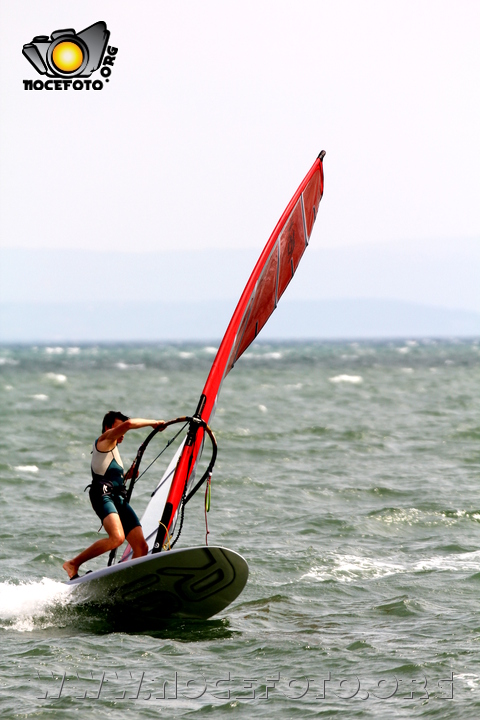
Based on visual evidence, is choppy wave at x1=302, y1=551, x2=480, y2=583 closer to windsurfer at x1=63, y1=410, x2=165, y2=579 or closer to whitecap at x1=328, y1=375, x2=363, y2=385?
windsurfer at x1=63, y1=410, x2=165, y2=579

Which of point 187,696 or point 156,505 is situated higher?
point 156,505

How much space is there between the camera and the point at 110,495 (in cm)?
805

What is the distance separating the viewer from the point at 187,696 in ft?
21.7

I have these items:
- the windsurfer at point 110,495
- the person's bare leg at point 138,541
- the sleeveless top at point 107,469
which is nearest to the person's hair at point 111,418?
the windsurfer at point 110,495

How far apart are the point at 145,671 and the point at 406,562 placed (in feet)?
14.7

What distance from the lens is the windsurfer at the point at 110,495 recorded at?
26.0ft

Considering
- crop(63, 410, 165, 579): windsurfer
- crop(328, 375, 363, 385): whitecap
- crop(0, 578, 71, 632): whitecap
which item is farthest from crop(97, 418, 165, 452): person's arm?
crop(328, 375, 363, 385): whitecap

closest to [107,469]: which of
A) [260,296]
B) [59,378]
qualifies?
[260,296]

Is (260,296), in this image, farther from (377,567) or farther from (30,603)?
(30,603)

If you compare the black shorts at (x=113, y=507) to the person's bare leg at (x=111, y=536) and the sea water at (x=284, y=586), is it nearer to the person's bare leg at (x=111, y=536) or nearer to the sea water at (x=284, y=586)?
the person's bare leg at (x=111, y=536)

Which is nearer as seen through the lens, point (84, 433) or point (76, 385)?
point (84, 433)

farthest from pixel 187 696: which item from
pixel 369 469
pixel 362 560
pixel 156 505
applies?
pixel 369 469

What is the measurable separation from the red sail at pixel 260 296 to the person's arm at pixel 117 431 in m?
0.65

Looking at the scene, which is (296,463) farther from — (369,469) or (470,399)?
(470,399)
